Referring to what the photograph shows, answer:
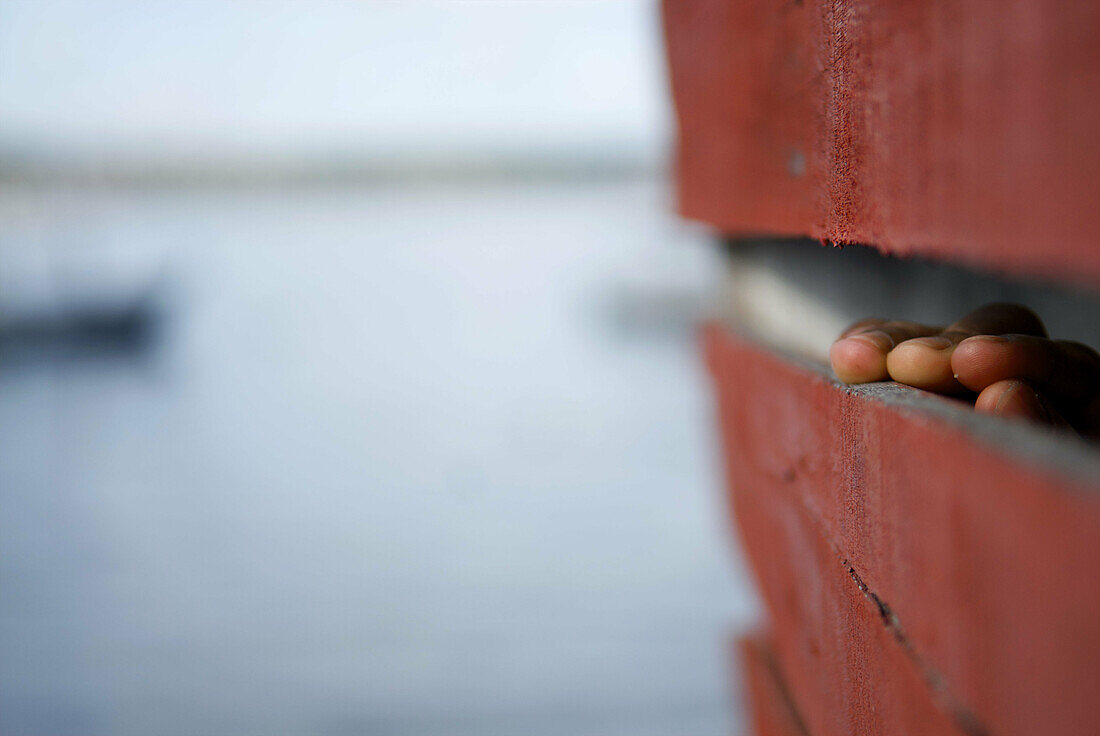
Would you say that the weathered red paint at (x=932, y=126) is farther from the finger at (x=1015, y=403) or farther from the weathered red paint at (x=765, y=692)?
the weathered red paint at (x=765, y=692)

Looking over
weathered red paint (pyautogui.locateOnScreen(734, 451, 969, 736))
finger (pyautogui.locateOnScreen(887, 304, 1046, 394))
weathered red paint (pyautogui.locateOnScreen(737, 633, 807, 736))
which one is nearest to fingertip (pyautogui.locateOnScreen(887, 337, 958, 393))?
finger (pyautogui.locateOnScreen(887, 304, 1046, 394))

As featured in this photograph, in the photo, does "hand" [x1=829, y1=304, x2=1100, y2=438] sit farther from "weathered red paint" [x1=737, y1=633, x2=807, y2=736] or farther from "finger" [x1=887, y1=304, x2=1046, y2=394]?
"weathered red paint" [x1=737, y1=633, x2=807, y2=736]

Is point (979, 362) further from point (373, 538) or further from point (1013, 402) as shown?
point (373, 538)

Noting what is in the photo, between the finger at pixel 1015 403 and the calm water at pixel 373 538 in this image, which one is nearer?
the finger at pixel 1015 403

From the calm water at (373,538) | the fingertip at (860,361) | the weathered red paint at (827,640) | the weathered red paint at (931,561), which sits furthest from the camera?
the calm water at (373,538)

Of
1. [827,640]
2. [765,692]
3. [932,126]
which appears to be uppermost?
[932,126]

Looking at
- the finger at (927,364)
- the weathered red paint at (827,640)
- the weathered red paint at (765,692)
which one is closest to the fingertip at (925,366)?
the finger at (927,364)

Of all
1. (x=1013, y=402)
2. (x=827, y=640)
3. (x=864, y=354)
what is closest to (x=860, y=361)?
(x=864, y=354)
